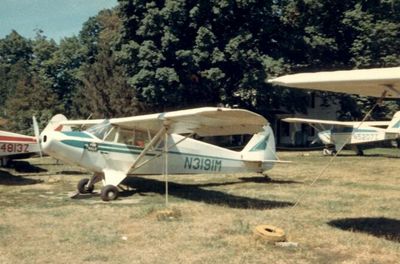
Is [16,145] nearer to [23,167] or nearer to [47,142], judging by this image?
[23,167]

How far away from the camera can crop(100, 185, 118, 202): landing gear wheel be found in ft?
43.7

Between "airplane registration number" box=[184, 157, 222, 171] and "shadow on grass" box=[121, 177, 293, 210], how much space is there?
0.74 meters

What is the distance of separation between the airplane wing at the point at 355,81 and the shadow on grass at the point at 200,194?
3.97 metres

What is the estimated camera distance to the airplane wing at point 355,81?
26.4ft

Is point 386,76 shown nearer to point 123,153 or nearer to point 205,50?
point 123,153

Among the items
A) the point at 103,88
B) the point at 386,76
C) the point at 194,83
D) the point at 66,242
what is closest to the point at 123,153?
the point at 66,242

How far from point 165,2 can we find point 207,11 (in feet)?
10.5

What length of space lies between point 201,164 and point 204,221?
5.26 metres

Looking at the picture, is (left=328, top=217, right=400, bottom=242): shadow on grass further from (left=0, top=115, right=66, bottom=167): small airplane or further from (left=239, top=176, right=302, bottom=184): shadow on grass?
(left=0, top=115, right=66, bottom=167): small airplane

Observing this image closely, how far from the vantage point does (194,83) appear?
36.4 metres

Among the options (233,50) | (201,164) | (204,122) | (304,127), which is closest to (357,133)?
(233,50)

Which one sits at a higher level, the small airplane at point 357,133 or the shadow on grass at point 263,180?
the small airplane at point 357,133

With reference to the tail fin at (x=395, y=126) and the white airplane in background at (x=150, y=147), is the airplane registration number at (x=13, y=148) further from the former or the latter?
the tail fin at (x=395, y=126)

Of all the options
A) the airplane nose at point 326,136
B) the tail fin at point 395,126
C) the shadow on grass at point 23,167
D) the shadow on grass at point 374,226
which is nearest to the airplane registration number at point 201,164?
the shadow on grass at point 374,226
